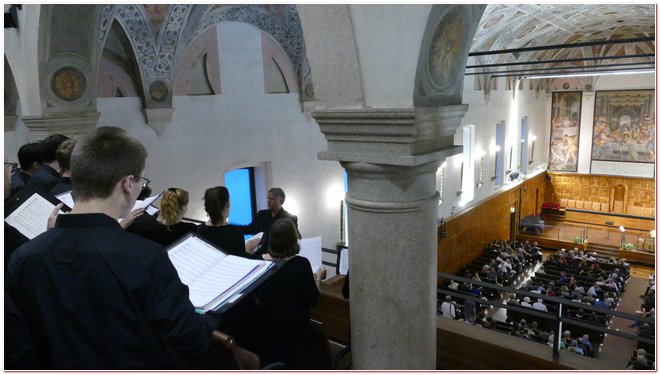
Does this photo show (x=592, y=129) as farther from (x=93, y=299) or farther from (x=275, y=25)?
(x=93, y=299)

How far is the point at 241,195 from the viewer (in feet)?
37.9

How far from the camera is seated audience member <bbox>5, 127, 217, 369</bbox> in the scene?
71.5 inches

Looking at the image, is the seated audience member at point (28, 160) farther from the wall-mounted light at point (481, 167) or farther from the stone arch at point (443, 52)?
the wall-mounted light at point (481, 167)

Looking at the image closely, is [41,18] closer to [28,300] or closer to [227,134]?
[227,134]

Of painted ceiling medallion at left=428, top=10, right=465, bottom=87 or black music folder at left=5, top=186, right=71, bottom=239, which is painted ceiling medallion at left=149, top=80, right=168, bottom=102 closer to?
black music folder at left=5, top=186, right=71, bottom=239

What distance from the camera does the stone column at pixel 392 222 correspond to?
297 centimetres

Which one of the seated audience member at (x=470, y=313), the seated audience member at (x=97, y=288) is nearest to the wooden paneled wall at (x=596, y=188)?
the seated audience member at (x=470, y=313)

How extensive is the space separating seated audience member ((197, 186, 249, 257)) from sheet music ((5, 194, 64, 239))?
98 cm

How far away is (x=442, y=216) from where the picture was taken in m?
17.1

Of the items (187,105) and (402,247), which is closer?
(402,247)

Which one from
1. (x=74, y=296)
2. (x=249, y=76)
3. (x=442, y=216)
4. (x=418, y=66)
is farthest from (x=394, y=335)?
(x=442, y=216)

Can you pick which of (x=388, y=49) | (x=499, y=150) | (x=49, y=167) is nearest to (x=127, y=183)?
(x=388, y=49)

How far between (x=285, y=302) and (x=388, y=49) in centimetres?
159

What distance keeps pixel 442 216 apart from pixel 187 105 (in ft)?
31.9
